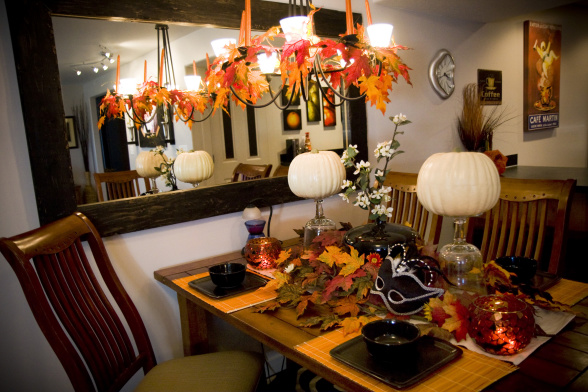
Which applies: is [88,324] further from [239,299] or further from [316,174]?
[316,174]

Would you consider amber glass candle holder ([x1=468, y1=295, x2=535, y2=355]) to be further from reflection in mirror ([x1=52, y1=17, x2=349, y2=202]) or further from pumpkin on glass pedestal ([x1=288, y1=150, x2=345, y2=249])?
reflection in mirror ([x1=52, y1=17, x2=349, y2=202])

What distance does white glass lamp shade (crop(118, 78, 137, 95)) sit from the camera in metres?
1.77

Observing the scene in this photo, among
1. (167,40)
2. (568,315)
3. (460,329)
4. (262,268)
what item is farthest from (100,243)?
(568,315)

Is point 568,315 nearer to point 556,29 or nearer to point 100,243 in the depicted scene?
point 100,243

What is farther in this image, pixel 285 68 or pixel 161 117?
pixel 161 117

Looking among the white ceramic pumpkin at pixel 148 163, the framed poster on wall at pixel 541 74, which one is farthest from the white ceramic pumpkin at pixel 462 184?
the framed poster on wall at pixel 541 74

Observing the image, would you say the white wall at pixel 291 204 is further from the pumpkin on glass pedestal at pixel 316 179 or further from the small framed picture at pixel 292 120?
the pumpkin on glass pedestal at pixel 316 179

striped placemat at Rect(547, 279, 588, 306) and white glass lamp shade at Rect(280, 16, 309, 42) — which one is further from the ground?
white glass lamp shade at Rect(280, 16, 309, 42)

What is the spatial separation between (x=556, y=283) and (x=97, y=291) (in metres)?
1.53

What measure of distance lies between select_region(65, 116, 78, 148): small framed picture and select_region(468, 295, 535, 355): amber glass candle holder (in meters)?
1.45

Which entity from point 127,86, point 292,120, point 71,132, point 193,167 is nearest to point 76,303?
point 71,132

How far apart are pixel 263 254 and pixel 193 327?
1.39ft

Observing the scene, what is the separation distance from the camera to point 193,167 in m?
1.96

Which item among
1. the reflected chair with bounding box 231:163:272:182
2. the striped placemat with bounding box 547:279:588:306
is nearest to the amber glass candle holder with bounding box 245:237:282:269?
the reflected chair with bounding box 231:163:272:182
